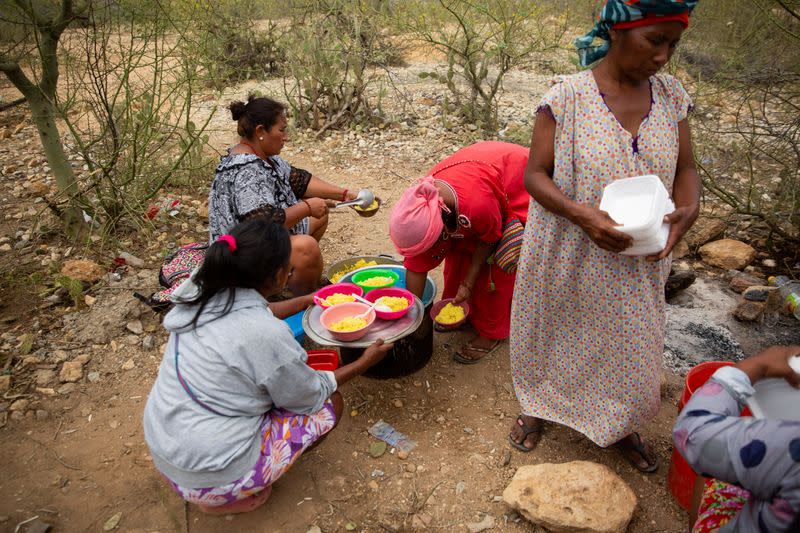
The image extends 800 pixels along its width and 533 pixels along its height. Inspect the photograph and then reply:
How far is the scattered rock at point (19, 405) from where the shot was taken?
2.68 m

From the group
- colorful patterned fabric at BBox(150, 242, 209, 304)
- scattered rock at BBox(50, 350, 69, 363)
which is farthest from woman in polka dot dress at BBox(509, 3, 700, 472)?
scattered rock at BBox(50, 350, 69, 363)

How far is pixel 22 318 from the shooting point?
3.25m

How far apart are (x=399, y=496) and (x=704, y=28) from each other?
631 centimetres

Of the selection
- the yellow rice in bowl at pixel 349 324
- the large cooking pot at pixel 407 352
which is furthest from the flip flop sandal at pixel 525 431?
the yellow rice in bowl at pixel 349 324

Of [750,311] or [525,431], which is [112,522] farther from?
[750,311]

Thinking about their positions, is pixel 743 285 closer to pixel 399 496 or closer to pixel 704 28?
pixel 399 496

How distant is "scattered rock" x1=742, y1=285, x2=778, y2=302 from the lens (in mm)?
3070

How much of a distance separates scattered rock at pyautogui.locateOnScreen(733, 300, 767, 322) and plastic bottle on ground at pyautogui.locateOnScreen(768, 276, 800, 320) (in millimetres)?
139

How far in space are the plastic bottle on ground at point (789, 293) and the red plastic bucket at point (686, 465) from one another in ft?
4.54

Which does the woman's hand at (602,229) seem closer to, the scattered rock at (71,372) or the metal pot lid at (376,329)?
the metal pot lid at (376,329)

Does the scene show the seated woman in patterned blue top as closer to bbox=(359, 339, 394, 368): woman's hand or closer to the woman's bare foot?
bbox=(359, 339, 394, 368): woman's hand

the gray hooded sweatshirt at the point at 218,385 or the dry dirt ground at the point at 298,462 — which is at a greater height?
the gray hooded sweatshirt at the point at 218,385

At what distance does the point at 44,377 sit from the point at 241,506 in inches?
61.6

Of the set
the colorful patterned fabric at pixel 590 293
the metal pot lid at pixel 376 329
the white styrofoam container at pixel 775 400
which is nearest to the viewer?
the white styrofoam container at pixel 775 400
